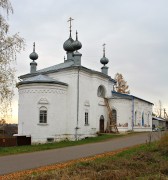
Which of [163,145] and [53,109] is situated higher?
[53,109]

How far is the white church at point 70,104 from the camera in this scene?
23.8 meters

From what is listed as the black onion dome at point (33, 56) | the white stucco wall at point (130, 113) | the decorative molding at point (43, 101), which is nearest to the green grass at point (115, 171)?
the decorative molding at point (43, 101)

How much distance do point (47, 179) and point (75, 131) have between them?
17903mm

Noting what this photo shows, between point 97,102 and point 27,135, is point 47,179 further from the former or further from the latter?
point 97,102

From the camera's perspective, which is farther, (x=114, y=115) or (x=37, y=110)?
(x=114, y=115)

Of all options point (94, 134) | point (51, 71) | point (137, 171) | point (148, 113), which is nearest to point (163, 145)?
point (137, 171)

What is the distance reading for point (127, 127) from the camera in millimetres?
30328

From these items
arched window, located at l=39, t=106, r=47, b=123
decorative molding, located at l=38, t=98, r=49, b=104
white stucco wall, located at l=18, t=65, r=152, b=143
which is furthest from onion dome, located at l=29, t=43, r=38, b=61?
arched window, located at l=39, t=106, r=47, b=123

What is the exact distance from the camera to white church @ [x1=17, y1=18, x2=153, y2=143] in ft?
78.2

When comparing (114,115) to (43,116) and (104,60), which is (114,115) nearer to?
(104,60)

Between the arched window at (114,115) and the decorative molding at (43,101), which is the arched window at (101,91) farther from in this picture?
the decorative molding at (43,101)

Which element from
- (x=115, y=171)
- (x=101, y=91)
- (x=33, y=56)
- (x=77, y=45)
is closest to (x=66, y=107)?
(x=101, y=91)

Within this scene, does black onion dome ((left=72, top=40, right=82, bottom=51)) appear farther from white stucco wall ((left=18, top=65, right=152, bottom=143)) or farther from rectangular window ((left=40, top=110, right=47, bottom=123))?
rectangular window ((left=40, top=110, right=47, bottom=123))

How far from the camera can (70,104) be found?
25.5 m
